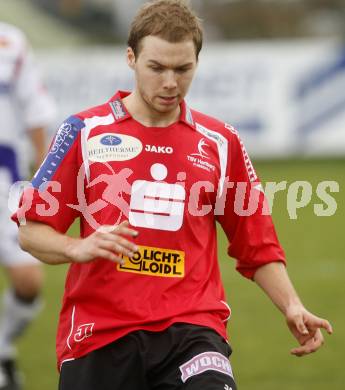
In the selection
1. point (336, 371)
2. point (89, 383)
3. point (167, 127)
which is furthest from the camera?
point (336, 371)

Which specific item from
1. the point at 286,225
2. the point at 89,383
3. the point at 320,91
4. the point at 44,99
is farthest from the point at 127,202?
the point at 320,91

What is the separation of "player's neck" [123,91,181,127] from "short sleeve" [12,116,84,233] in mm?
277

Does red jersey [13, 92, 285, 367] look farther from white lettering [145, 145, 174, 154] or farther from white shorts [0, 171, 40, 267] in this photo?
white shorts [0, 171, 40, 267]

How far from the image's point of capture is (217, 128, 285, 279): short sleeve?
455 cm

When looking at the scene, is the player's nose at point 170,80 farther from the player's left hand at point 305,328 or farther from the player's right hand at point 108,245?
the player's left hand at point 305,328

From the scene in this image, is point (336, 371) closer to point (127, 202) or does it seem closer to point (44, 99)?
point (44, 99)

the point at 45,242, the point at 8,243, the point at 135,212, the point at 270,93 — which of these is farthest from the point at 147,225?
the point at 270,93

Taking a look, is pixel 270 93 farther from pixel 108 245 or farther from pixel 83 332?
pixel 108 245

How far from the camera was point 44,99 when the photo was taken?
298 inches

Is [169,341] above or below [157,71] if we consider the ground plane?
below

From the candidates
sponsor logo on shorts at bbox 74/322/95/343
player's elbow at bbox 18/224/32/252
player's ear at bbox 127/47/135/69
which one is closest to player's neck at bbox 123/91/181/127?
player's ear at bbox 127/47/135/69

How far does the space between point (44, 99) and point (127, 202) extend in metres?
3.37

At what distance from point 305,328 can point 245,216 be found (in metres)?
0.53

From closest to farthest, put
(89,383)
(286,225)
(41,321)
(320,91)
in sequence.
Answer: (89,383), (41,321), (286,225), (320,91)
